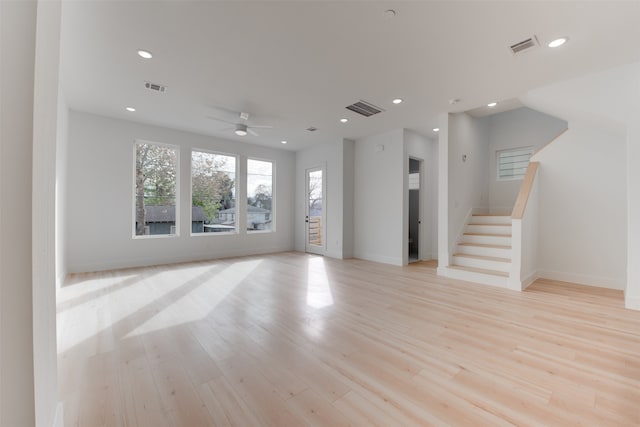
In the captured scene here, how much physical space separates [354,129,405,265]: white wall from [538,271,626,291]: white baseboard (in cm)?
251

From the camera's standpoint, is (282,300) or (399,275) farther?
(399,275)

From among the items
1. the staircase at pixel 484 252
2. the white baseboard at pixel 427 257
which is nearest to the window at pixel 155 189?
the white baseboard at pixel 427 257

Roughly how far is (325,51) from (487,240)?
4.40m

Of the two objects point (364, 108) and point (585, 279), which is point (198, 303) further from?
point (585, 279)

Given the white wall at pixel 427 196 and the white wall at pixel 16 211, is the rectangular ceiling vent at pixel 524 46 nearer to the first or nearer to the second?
the white wall at pixel 427 196

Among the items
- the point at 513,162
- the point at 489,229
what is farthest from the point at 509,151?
the point at 489,229

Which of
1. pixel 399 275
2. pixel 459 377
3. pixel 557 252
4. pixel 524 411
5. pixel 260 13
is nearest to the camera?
pixel 524 411

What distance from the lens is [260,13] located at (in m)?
2.41

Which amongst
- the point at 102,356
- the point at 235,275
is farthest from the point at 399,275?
the point at 102,356

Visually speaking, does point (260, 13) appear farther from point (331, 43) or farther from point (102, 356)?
point (102, 356)

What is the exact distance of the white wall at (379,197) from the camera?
593 cm

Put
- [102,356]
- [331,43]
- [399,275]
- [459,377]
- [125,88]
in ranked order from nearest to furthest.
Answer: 1. [459,377]
2. [102,356]
3. [331,43]
4. [125,88]
5. [399,275]

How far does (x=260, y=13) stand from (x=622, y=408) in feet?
12.7

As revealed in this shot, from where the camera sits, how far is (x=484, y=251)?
493 cm
